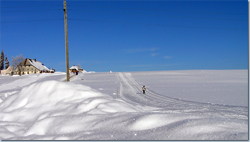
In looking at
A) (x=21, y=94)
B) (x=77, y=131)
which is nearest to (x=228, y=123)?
(x=77, y=131)

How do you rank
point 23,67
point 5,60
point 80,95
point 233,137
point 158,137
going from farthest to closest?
point 5,60 < point 23,67 < point 80,95 < point 158,137 < point 233,137

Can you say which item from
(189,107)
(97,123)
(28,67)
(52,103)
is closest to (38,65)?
(28,67)

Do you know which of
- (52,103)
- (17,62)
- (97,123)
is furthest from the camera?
(17,62)

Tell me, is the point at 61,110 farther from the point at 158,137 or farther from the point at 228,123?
the point at 228,123

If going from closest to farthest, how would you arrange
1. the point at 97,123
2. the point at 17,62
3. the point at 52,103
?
1. the point at 97,123
2. the point at 52,103
3. the point at 17,62

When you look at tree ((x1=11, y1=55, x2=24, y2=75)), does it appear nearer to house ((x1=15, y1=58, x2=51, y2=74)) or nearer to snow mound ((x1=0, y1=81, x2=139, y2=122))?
house ((x1=15, y1=58, x2=51, y2=74))

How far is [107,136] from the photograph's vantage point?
14.2 feet

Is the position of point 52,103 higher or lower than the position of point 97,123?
higher

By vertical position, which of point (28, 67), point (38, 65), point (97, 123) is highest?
point (38, 65)

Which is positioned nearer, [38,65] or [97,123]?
[97,123]

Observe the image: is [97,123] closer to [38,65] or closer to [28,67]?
[28,67]

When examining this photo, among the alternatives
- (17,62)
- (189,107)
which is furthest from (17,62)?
(189,107)

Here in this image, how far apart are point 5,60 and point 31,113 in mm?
128218

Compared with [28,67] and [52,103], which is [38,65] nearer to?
[28,67]
